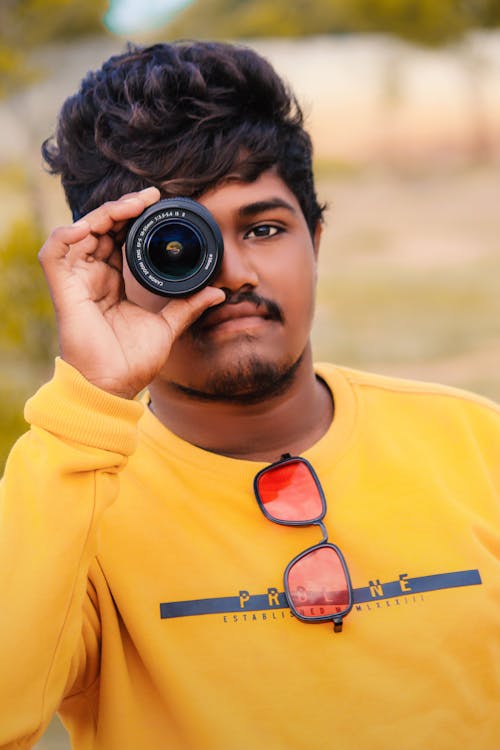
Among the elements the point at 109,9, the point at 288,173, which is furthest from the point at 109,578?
the point at 109,9

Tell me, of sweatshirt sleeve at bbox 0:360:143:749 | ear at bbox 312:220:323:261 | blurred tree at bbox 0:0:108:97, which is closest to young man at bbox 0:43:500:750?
sweatshirt sleeve at bbox 0:360:143:749

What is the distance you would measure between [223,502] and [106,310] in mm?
476

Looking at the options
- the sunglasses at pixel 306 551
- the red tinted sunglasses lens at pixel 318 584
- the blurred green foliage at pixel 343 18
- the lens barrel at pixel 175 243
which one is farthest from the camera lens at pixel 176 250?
the blurred green foliage at pixel 343 18

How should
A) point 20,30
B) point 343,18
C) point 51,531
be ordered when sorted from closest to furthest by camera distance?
point 51,531, point 20,30, point 343,18

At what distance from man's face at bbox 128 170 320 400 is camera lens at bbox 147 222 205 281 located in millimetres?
69

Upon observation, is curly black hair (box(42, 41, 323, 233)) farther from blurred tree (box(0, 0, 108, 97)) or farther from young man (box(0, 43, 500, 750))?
blurred tree (box(0, 0, 108, 97))

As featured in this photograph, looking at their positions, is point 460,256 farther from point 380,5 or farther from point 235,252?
point 235,252

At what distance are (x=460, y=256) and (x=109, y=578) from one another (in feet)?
45.2

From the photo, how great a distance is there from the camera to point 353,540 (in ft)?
6.03

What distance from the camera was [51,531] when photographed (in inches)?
62.6

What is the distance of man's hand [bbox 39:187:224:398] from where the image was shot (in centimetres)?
176

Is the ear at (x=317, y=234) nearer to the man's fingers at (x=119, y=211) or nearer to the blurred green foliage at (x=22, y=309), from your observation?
the man's fingers at (x=119, y=211)

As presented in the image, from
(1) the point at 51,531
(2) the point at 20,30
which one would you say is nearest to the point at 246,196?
(1) the point at 51,531

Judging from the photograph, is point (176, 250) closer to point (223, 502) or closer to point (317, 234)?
point (223, 502)
